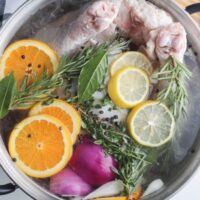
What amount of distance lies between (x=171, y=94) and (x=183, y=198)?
14.2 inches

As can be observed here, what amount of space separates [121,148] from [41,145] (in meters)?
0.19

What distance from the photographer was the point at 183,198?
4.28 ft

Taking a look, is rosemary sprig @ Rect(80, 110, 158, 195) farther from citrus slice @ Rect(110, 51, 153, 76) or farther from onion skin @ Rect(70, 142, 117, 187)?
citrus slice @ Rect(110, 51, 153, 76)

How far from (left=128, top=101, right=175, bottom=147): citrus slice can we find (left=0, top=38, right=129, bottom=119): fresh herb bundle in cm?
13

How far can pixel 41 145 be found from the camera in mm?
1075

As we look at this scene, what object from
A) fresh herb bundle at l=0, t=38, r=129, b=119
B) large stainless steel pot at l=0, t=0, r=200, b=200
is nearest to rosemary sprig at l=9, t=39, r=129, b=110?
fresh herb bundle at l=0, t=38, r=129, b=119

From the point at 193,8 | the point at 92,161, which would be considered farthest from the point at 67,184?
the point at 193,8

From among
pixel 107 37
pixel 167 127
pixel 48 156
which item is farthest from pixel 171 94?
pixel 48 156

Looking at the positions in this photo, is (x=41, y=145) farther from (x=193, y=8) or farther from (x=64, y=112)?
(x=193, y=8)

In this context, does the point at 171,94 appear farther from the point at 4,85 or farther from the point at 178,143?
the point at 4,85

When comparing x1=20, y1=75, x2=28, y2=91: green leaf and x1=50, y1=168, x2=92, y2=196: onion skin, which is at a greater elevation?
x1=20, y1=75, x2=28, y2=91: green leaf

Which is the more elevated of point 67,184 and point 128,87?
point 128,87

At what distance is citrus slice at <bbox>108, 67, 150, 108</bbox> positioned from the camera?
42.9 inches

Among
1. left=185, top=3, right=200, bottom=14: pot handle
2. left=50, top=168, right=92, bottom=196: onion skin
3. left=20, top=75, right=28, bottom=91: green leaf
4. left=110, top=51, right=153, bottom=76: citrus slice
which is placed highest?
left=20, top=75, right=28, bottom=91: green leaf
